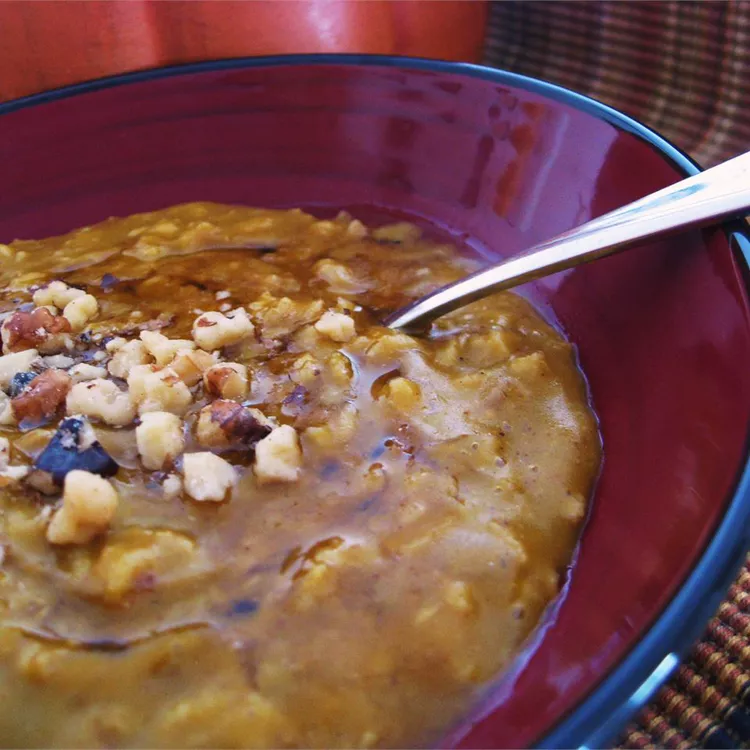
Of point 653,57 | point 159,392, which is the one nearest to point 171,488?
point 159,392

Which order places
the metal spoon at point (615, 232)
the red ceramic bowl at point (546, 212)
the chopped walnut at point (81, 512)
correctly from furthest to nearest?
the metal spoon at point (615, 232)
the chopped walnut at point (81, 512)
the red ceramic bowl at point (546, 212)

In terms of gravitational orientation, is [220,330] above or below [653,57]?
below

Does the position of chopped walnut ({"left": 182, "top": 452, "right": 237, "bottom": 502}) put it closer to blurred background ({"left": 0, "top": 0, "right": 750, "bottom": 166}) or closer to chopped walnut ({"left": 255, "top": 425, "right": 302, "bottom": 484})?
chopped walnut ({"left": 255, "top": 425, "right": 302, "bottom": 484})

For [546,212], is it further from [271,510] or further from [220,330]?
[271,510]

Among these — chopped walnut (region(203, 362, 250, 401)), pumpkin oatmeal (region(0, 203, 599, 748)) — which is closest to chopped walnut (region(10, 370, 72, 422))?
pumpkin oatmeal (region(0, 203, 599, 748))

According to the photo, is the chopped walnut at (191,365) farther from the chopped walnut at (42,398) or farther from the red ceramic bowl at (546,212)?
the red ceramic bowl at (546,212)

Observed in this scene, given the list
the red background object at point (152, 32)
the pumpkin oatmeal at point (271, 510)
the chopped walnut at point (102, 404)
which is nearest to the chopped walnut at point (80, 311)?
the pumpkin oatmeal at point (271, 510)
